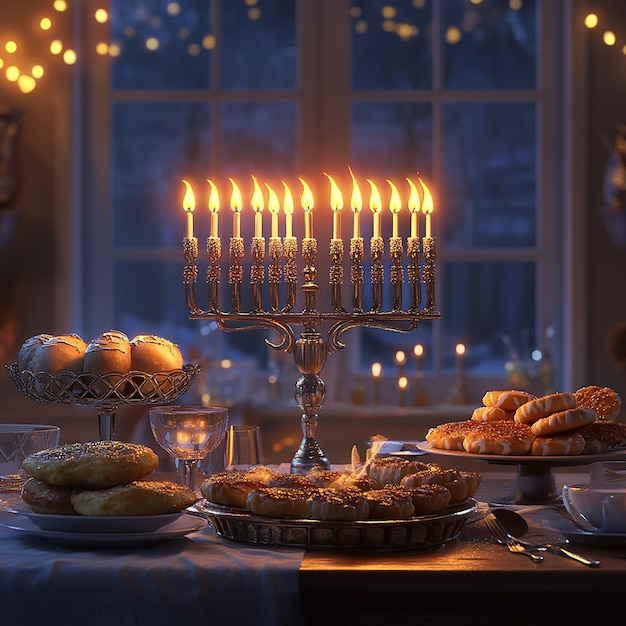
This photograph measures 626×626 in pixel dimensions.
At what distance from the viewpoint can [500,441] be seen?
1498mm

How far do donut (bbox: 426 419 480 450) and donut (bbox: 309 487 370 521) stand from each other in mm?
401

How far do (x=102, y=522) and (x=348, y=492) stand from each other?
272 millimetres

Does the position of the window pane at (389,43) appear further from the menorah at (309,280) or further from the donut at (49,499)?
the donut at (49,499)

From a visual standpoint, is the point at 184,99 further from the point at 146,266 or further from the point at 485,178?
the point at 485,178

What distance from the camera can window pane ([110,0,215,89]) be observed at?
150 inches

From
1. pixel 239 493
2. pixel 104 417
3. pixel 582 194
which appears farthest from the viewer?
pixel 582 194

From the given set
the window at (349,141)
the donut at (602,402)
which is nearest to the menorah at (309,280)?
the donut at (602,402)

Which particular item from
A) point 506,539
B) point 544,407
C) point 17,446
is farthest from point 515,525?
point 17,446

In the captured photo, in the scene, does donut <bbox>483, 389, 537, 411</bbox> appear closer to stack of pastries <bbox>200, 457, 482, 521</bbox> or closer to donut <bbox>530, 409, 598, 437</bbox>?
donut <bbox>530, 409, 598, 437</bbox>

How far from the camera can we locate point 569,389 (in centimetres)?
366

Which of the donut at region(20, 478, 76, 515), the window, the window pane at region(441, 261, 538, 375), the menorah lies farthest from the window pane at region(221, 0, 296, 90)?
the donut at region(20, 478, 76, 515)

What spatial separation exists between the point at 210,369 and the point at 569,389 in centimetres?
120

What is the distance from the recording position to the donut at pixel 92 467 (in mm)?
1233

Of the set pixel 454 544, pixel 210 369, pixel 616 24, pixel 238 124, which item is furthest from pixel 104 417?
pixel 616 24
